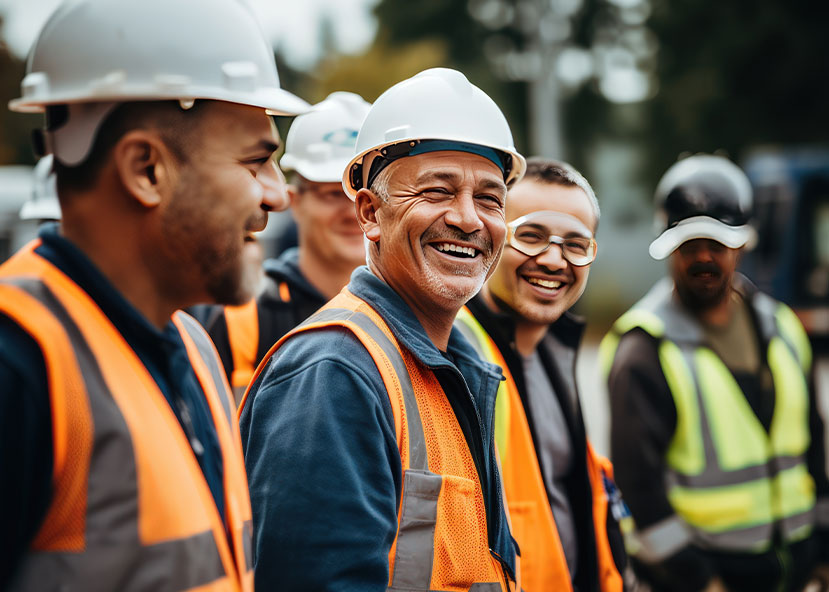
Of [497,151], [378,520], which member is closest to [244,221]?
[378,520]

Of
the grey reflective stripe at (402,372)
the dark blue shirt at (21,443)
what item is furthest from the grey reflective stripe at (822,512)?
the dark blue shirt at (21,443)

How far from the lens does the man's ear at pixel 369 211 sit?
89.4 inches

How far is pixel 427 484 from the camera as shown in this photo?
6.07 ft

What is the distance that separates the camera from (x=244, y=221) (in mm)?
1578

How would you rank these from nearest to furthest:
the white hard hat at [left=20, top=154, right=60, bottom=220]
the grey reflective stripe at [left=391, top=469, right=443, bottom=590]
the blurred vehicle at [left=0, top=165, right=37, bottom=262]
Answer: the grey reflective stripe at [left=391, top=469, right=443, bottom=590]
the white hard hat at [left=20, top=154, right=60, bottom=220]
the blurred vehicle at [left=0, top=165, right=37, bottom=262]

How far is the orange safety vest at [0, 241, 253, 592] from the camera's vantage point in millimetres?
1253

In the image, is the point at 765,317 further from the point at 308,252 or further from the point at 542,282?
the point at 308,252

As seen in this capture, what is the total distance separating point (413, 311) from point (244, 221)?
0.72m

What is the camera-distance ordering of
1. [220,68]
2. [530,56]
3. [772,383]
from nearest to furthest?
[220,68] → [772,383] → [530,56]

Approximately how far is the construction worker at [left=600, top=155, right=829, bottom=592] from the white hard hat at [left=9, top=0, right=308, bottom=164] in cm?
235

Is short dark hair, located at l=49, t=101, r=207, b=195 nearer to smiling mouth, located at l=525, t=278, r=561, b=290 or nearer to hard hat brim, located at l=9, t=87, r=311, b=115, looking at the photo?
hard hat brim, located at l=9, t=87, r=311, b=115

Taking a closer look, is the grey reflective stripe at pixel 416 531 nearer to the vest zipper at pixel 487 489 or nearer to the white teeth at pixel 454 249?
the vest zipper at pixel 487 489

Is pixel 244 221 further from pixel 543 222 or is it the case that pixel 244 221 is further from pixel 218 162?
pixel 543 222

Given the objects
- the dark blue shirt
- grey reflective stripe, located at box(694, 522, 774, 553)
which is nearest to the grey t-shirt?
grey reflective stripe, located at box(694, 522, 774, 553)
